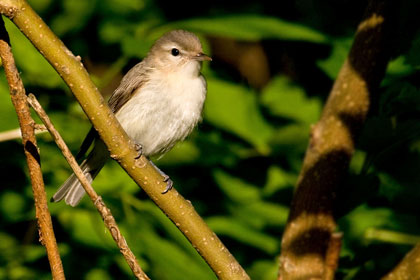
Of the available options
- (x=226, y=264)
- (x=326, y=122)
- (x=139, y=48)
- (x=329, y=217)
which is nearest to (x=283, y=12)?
(x=139, y=48)

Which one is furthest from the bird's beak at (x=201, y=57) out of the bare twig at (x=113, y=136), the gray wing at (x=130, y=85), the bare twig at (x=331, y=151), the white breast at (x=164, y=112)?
the bare twig at (x=113, y=136)

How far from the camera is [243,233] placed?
331 cm

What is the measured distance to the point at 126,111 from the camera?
3781 millimetres

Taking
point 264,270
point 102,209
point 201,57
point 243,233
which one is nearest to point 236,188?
point 243,233

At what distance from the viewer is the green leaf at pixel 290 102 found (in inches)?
152

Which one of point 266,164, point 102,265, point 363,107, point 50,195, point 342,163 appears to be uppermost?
point 363,107

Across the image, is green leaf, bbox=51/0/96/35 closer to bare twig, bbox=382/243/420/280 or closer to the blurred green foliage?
the blurred green foliage

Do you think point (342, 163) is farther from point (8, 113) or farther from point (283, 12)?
point (283, 12)

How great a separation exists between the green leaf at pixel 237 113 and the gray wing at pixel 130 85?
15.6 inches

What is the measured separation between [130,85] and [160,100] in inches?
11.7

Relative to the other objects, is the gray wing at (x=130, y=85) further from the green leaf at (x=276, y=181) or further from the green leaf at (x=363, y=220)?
the green leaf at (x=363, y=220)

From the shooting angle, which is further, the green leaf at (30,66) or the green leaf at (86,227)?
the green leaf at (30,66)

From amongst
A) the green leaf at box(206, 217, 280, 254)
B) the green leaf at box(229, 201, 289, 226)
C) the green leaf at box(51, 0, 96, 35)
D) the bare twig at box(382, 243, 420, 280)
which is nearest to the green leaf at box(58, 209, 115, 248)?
the green leaf at box(206, 217, 280, 254)

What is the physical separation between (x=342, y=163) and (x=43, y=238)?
1539 millimetres
